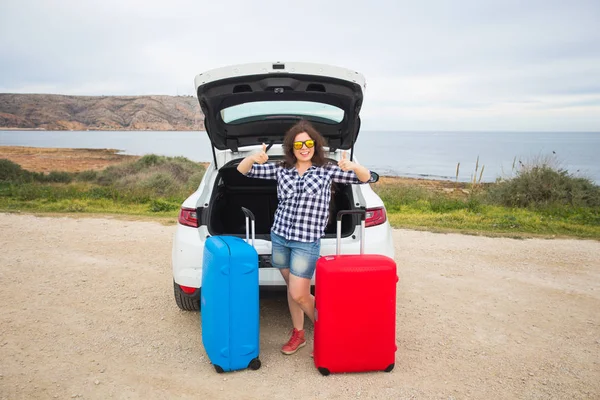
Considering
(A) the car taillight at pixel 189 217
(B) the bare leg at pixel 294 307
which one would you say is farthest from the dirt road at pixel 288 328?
(A) the car taillight at pixel 189 217

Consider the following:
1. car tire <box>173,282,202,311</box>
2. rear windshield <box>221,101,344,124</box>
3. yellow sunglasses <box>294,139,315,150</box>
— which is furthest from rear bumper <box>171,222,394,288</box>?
rear windshield <box>221,101,344,124</box>

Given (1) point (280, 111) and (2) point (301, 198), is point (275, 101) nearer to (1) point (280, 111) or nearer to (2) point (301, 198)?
(1) point (280, 111)

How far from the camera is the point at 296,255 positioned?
296 cm

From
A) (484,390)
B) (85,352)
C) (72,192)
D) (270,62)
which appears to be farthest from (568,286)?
(72,192)

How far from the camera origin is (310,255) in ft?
9.71

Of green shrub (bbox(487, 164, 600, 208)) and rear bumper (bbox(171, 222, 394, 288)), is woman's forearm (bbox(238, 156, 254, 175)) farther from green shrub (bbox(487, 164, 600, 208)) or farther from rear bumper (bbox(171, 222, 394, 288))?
green shrub (bbox(487, 164, 600, 208))

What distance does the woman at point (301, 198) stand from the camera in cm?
293

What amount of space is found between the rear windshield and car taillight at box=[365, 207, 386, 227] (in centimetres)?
86

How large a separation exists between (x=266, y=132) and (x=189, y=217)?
1.07 meters

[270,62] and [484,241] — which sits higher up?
[270,62]

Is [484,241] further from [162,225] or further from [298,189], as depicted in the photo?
[162,225]

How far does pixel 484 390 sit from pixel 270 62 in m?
2.50

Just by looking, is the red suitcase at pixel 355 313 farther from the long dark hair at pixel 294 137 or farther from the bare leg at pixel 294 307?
the long dark hair at pixel 294 137

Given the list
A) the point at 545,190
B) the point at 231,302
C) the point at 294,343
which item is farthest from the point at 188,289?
the point at 545,190
